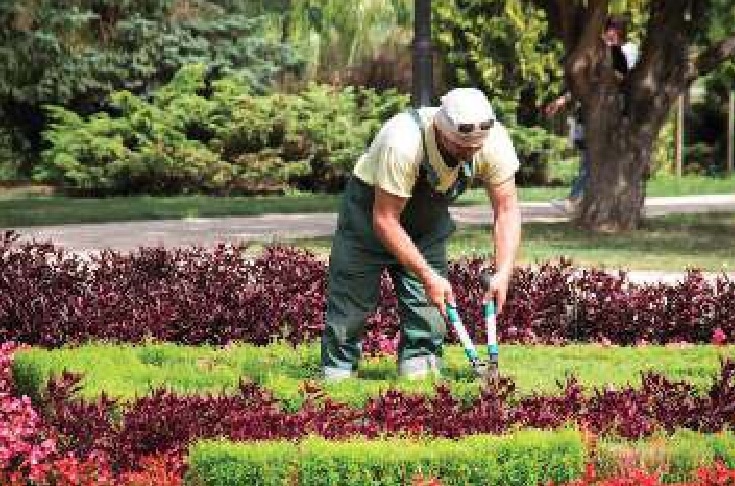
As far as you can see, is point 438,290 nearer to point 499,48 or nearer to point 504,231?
point 504,231

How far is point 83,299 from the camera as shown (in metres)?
10.3

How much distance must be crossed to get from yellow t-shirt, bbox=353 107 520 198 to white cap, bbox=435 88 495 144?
0.17m

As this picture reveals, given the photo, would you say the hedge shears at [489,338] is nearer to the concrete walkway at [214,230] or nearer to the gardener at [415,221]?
the gardener at [415,221]

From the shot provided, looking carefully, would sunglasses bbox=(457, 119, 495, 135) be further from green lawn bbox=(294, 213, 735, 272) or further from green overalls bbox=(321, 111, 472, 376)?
green lawn bbox=(294, 213, 735, 272)

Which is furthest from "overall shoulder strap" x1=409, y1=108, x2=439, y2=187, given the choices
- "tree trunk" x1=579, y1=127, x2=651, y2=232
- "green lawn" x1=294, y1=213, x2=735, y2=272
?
"tree trunk" x1=579, y1=127, x2=651, y2=232

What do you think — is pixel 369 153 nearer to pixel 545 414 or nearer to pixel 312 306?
pixel 545 414

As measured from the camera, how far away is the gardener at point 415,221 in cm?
753

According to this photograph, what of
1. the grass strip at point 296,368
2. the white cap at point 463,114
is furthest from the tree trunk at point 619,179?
the white cap at point 463,114

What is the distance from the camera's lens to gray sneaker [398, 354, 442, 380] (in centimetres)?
823

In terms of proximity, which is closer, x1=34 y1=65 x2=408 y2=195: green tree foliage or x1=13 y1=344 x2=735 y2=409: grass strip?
x1=13 y1=344 x2=735 y2=409: grass strip

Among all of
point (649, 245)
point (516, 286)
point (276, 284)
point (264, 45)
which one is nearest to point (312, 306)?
point (276, 284)

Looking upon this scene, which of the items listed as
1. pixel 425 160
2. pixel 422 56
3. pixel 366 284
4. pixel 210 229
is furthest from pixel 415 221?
pixel 422 56

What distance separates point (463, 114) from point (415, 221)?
38.2 inches

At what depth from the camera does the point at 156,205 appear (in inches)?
893
